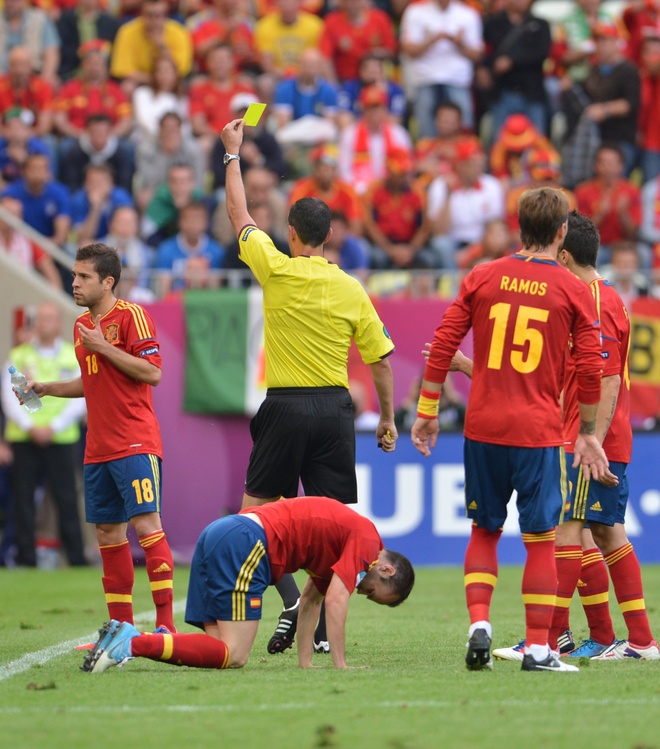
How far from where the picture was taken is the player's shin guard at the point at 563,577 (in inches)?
288

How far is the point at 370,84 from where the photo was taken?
61.7 feet

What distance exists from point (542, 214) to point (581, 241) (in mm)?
776

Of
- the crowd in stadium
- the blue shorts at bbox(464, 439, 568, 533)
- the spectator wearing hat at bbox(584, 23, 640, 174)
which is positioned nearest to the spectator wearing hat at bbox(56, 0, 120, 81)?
the crowd in stadium

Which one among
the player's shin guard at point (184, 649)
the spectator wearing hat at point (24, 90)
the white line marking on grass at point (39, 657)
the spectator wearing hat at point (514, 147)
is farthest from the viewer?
the spectator wearing hat at point (24, 90)

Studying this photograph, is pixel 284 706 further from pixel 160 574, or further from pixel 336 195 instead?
pixel 336 195

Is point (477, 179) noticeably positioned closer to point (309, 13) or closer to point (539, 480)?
point (309, 13)

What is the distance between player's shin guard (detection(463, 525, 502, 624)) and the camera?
6.77m

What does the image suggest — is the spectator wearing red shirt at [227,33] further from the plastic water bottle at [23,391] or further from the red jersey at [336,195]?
the plastic water bottle at [23,391]

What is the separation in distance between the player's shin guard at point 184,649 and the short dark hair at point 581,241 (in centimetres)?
269

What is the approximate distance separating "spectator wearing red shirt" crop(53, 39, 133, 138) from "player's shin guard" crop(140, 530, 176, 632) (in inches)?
432

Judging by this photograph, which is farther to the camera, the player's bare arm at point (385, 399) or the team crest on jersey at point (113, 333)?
the player's bare arm at point (385, 399)

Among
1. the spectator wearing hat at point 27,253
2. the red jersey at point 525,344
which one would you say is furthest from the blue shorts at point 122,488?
the spectator wearing hat at point 27,253

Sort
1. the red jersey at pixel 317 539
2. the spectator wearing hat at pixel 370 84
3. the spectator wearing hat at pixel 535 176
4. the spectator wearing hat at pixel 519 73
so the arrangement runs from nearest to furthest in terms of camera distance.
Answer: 1. the red jersey at pixel 317 539
2. the spectator wearing hat at pixel 535 176
3. the spectator wearing hat at pixel 370 84
4. the spectator wearing hat at pixel 519 73

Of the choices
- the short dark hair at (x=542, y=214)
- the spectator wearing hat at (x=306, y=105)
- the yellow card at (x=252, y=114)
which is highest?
the spectator wearing hat at (x=306, y=105)
